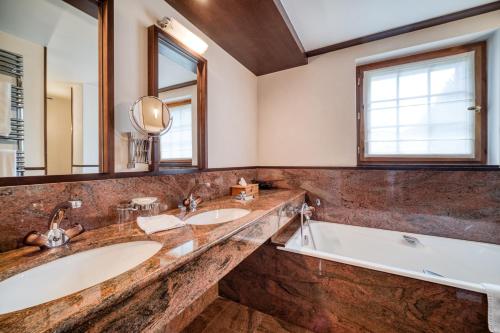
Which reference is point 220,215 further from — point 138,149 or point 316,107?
point 316,107

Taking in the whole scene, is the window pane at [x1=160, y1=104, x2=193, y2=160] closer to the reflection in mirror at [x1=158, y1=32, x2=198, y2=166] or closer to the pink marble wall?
the reflection in mirror at [x1=158, y1=32, x2=198, y2=166]

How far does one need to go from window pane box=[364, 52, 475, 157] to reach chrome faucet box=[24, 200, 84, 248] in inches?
95.8

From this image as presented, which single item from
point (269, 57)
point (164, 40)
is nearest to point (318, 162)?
point (269, 57)

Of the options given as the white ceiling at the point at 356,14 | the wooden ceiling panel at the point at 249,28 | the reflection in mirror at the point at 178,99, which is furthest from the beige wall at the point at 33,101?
the white ceiling at the point at 356,14

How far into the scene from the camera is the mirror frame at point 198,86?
127cm

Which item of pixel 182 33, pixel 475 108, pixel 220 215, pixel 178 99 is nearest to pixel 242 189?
pixel 220 215

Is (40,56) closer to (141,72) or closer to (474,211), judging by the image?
(141,72)

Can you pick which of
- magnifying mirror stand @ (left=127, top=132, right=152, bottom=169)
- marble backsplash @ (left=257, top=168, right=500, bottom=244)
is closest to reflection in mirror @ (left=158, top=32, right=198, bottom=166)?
magnifying mirror stand @ (left=127, top=132, right=152, bottom=169)

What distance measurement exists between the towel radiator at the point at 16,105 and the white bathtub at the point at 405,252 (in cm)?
156

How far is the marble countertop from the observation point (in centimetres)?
42

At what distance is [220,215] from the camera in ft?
4.94

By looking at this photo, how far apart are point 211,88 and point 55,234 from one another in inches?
58.9

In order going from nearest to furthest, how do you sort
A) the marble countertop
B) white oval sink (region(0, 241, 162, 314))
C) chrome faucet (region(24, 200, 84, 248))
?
1. the marble countertop
2. white oval sink (region(0, 241, 162, 314))
3. chrome faucet (region(24, 200, 84, 248))

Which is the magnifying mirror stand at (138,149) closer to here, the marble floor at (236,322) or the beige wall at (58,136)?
the beige wall at (58,136)
